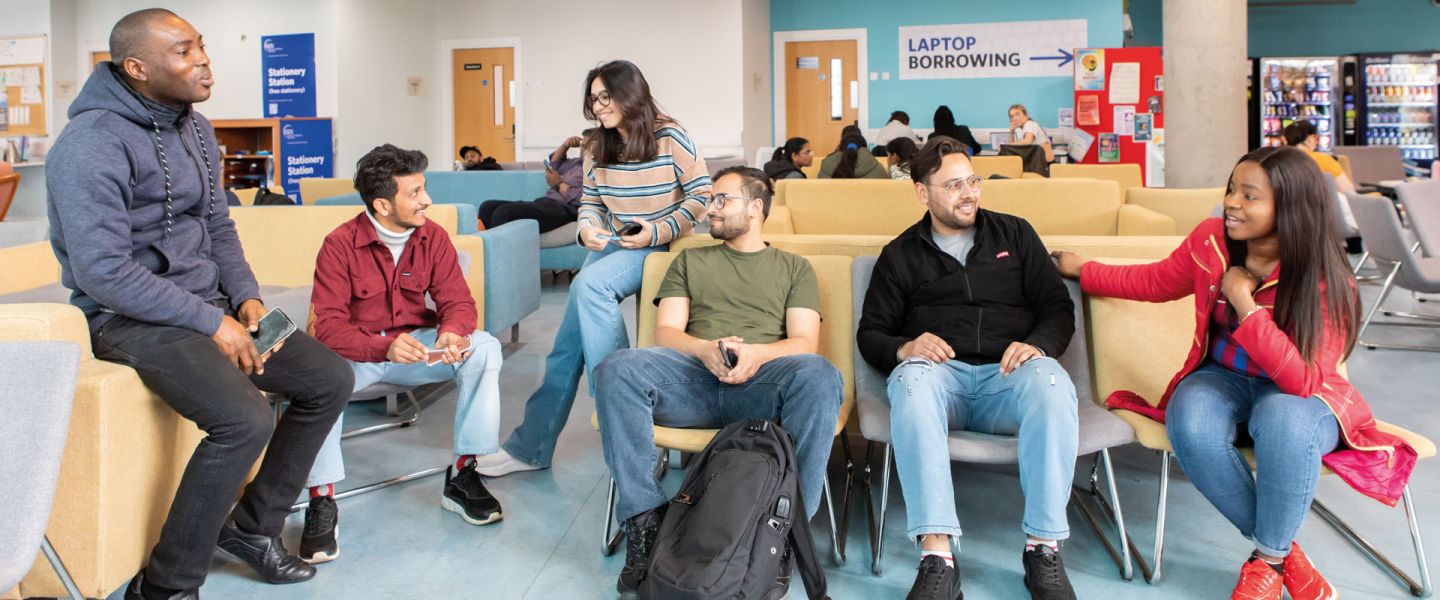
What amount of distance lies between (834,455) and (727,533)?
1.32 meters

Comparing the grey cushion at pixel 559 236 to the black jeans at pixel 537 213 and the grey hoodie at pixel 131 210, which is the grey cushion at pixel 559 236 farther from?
the grey hoodie at pixel 131 210

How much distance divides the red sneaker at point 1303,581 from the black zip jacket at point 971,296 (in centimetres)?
69

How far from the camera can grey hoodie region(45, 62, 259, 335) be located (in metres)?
2.21

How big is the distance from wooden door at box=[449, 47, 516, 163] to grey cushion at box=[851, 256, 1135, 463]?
10.8 metres

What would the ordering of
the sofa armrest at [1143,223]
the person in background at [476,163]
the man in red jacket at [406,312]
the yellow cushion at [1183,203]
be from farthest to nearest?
the person in background at [476,163]
the yellow cushion at [1183,203]
the sofa armrest at [1143,223]
the man in red jacket at [406,312]

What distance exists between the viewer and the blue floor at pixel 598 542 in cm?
246

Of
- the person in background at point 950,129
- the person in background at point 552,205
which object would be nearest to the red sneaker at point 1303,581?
the person in background at point 552,205

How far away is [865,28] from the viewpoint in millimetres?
13523

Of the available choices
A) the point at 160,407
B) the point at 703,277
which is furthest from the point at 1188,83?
the point at 160,407

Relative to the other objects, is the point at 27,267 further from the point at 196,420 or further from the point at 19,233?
the point at 196,420

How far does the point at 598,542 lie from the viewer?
9.08 feet

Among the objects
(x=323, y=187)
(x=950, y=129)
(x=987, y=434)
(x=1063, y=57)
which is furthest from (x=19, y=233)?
(x=1063, y=57)

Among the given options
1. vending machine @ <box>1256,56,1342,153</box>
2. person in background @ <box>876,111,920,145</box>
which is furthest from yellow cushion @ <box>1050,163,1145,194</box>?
vending machine @ <box>1256,56,1342,153</box>

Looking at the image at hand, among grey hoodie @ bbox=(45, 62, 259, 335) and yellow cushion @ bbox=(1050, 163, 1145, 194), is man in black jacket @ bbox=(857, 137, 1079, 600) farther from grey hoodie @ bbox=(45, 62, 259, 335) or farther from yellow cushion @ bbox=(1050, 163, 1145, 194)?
yellow cushion @ bbox=(1050, 163, 1145, 194)
